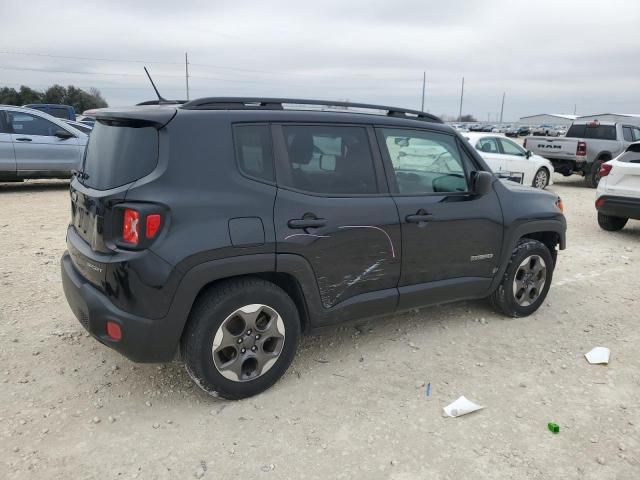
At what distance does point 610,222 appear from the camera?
8555 mm

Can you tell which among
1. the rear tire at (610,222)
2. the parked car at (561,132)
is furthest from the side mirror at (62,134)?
the parked car at (561,132)

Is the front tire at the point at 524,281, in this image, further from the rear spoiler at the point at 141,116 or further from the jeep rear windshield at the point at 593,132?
the jeep rear windshield at the point at 593,132

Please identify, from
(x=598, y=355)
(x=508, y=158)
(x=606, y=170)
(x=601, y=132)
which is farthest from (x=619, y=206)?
(x=601, y=132)

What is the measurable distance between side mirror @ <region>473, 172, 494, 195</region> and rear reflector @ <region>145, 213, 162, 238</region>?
7.90 ft

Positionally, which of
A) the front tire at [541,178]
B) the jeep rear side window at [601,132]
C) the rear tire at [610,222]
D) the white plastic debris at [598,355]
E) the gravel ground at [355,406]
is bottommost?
the gravel ground at [355,406]

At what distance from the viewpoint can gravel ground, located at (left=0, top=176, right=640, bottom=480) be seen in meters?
2.68

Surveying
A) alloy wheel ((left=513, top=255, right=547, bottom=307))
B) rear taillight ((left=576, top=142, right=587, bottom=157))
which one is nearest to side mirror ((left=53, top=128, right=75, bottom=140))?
alloy wheel ((left=513, top=255, right=547, bottom=307))

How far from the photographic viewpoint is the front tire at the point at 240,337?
Result: 116 inches

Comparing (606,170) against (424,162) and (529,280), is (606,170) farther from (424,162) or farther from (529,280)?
(424,162)

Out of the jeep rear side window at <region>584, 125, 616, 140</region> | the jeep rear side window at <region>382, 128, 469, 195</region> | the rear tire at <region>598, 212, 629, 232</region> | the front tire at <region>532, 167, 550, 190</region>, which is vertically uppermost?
the jeep rear side window at <region>584, 125, 616, 140</region>

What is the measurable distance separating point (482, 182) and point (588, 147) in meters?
12.3

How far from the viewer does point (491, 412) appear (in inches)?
125

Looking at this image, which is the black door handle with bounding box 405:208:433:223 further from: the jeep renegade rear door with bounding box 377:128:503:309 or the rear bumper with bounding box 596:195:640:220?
the rear bumper with bounding box 596:195:640:220

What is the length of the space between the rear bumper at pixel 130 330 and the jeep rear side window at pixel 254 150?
3.19 feet
